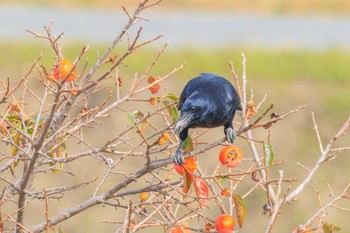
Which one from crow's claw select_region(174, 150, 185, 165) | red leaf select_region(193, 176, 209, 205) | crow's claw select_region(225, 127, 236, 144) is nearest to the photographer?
crow's claw select_region(174, 150, 185, 165)

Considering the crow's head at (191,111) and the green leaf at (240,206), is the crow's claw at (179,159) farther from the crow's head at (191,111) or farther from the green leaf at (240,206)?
the green leaf at (240,206)

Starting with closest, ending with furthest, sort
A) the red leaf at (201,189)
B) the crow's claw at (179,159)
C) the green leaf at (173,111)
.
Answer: the crow's claw at (179,159), the red leaf at (201,189), the green leaf at (173,111)

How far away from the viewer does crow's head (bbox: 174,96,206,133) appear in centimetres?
332

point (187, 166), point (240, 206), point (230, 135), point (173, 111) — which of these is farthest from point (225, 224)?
point (173, 111)

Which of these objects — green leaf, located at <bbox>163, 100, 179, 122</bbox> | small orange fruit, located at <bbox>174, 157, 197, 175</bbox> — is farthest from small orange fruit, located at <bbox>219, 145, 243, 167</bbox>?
green leaf, located at <bbox>163, 100, 179, 122</bbox>

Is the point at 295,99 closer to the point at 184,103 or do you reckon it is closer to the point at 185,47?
the point at 185,47

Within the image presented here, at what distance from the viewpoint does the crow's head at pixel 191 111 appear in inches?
131

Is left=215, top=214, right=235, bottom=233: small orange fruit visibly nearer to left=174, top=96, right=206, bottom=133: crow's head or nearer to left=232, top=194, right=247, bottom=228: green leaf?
left=232, top=194, right=247, bottom=228: green leaf

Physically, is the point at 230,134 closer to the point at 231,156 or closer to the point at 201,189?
the point at 231,156

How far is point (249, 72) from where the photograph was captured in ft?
36.4

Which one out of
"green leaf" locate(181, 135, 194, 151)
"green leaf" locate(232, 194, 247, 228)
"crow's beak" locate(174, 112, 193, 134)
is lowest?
"green leaf" locate(232, 194, 247, 228)

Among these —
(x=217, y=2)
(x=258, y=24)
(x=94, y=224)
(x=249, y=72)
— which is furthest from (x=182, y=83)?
(x=217, y=2)

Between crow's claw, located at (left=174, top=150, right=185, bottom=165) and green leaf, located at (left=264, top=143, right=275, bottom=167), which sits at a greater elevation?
crow's claw, located at (left=174, top=150, right=185, bottom=165)

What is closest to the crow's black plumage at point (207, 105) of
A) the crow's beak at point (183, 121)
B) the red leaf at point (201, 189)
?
the crow's beak at point (183, 121)
